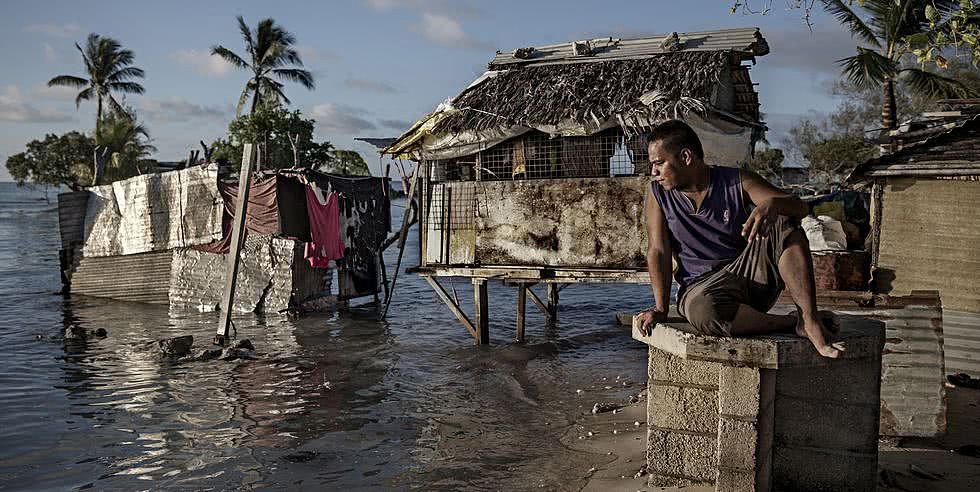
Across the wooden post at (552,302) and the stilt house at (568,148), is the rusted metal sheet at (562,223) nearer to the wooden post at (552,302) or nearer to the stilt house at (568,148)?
the stilt house at (568,148)

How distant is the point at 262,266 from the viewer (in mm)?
15570

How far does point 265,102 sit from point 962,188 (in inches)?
1440

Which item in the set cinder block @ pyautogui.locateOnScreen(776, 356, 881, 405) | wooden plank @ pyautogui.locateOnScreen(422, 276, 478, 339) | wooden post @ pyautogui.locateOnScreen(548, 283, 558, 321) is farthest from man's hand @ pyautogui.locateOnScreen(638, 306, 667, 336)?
wooden post @ pyautogui.locateOnScreen(548, 283, 558, 321)

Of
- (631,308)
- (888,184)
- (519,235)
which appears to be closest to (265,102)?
(631,308)

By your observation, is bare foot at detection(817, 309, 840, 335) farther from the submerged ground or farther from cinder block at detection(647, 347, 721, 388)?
the submerged ground

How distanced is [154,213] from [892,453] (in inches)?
618

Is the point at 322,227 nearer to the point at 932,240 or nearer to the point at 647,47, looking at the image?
the point at 647,47

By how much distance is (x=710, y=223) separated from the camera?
14.3ft

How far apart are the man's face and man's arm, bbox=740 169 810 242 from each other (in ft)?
1.34

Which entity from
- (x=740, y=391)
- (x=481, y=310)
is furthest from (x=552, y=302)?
(x=740, y=391)

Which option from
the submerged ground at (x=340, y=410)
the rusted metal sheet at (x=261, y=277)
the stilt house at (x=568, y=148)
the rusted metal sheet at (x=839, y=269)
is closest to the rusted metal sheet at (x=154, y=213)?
the rusted metal sheet at (x=261, y=277)

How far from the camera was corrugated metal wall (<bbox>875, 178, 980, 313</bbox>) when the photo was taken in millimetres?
9367

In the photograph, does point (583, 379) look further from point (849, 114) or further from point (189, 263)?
point (849, 114)

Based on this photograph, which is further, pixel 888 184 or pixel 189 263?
pixel 189 263
